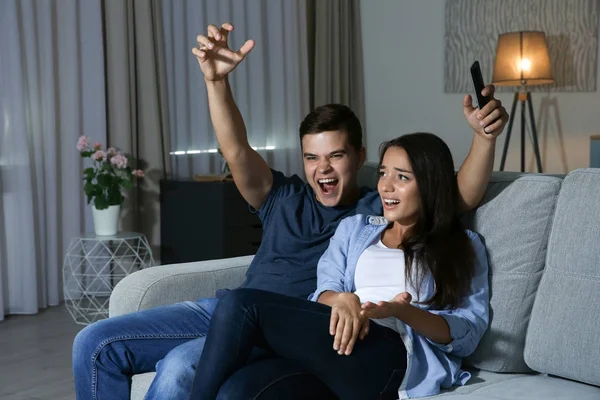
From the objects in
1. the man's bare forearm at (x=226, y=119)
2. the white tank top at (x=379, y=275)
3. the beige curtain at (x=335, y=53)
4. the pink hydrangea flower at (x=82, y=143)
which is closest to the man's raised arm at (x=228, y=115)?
the man's bare forearm at (x=226, y=119)

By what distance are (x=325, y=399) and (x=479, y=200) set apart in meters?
0.63

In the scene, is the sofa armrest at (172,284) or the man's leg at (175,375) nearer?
the man's leg at (175,375)

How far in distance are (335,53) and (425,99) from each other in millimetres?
705

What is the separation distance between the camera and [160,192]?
4551 millimetres

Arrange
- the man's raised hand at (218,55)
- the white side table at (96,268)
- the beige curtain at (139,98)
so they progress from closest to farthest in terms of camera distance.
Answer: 1. the man's raised hand at (218,55)
2. the white side table at (96,268)
3. the beige curtain at (139,98)

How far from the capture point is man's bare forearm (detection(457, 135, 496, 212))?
6.41 feet

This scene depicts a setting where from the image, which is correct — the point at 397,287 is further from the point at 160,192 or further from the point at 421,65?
the point at 421,65

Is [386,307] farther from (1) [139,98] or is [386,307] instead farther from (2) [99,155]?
(1) [139,98]

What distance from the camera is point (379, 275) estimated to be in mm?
1962

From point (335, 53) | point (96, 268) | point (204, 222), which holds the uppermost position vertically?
point (335, 53)

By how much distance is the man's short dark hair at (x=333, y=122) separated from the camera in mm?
2242

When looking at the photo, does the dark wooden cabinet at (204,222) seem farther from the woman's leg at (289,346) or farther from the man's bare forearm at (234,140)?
the woman's leg at (289,346)

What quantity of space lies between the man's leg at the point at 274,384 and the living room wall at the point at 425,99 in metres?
3.86

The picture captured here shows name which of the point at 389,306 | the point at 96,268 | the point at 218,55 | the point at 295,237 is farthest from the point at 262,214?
the point at 96,268
